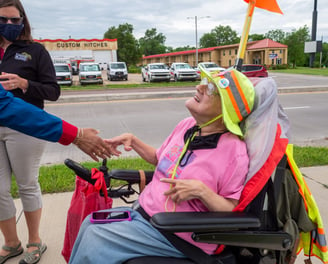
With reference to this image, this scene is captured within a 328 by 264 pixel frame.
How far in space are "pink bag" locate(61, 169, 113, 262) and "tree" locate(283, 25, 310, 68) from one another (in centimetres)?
8355

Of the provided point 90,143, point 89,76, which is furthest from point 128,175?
point 89,76

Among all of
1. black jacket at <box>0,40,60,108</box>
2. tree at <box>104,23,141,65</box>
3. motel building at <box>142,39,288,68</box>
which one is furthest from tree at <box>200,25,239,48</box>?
black jacket at <box>0,40,60,108</box>

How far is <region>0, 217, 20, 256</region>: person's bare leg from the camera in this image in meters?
2.47

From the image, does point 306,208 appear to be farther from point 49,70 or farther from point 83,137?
point 49,70

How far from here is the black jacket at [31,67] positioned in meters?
2.25

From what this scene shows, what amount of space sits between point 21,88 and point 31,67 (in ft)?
0.68

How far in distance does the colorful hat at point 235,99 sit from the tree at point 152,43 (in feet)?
365

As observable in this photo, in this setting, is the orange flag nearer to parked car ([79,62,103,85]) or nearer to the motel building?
parked car ([79,62,103,85])

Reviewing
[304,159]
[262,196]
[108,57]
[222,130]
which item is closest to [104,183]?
[222,130]

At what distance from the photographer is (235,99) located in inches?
65.0

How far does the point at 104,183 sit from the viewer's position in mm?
2049

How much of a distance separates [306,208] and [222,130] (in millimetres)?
633

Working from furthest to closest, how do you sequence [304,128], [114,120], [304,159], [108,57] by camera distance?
[108,57] → [114,120] → [304,128] → [304,159]

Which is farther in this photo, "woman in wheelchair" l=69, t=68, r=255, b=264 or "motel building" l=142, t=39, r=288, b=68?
"motel building" l=142, t=39, r=288, b=68
